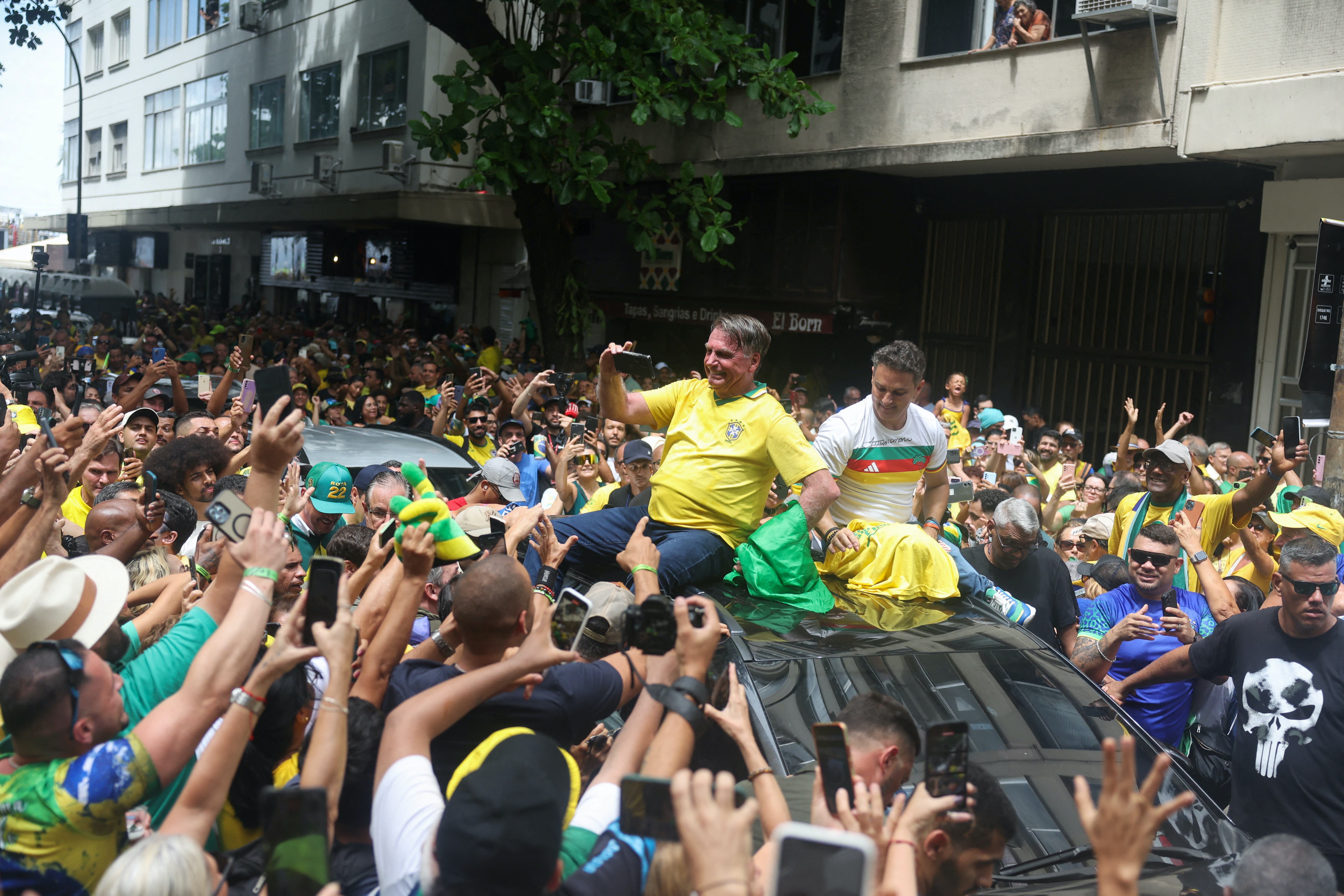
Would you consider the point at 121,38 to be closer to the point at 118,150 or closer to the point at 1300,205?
the point at 118,150

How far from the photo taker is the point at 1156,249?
12680 millimetres

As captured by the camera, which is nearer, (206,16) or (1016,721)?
(1016,721)

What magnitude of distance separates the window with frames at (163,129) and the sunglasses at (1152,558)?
3274 cm

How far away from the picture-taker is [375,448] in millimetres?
8461

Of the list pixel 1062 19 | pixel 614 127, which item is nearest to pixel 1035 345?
pixel 1062 19

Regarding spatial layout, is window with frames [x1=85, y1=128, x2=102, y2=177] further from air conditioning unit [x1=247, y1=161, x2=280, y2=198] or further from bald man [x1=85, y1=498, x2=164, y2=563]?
bald man [x1=85, y1=498, x2=164, y2=563]

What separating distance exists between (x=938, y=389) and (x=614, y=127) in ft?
21.5

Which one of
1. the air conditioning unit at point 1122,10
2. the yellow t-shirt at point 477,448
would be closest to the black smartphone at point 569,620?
the yellow t-shirt at point 477,448

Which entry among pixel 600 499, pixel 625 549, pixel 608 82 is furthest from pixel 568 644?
pixel 608 82

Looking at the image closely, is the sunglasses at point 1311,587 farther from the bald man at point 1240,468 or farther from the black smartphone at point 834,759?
the bald man at point 1240,468

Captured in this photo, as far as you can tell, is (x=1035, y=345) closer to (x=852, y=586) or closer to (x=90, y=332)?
(x=852, y=586)

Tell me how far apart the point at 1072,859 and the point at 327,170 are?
2272cm

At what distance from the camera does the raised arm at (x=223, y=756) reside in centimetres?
257

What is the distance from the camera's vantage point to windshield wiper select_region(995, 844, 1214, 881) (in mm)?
3289
